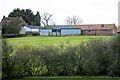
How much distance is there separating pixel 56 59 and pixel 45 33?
2153 inches

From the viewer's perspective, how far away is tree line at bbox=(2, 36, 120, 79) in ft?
36.6

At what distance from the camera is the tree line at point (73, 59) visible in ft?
36.6

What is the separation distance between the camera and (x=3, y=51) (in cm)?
1036

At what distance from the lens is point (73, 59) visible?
11.4 metres

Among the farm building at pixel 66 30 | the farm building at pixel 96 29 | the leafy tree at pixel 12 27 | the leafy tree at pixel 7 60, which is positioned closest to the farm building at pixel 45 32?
the farm building at pixel 66 30

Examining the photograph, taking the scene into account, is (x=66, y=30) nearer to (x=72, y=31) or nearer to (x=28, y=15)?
(x=72, y=31)

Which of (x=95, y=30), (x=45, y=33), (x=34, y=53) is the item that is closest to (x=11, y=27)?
(x=45, y=33)

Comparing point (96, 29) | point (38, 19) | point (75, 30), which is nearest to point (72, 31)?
point (75, 30)

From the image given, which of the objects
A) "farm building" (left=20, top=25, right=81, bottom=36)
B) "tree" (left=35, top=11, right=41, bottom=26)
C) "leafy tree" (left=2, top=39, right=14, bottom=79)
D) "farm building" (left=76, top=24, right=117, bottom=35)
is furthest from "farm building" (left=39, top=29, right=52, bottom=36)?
"leafy tree" (left=2, top=39, right=14, bottom=79)

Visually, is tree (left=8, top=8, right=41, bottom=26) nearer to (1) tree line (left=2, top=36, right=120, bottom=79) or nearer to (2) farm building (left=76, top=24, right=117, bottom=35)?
(2) farm building (left=76, top=24, right=117, bottom=35)

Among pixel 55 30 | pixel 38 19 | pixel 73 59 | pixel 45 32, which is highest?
pixel 38 19

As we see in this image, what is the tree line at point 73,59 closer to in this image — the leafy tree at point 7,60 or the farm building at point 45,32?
the leafy tree at point 7,60

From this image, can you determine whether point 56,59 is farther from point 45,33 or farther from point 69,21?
point 69,21

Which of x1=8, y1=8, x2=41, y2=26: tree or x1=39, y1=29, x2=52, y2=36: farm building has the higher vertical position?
x1=8, y1=8, x2=41, y2=26: tree
